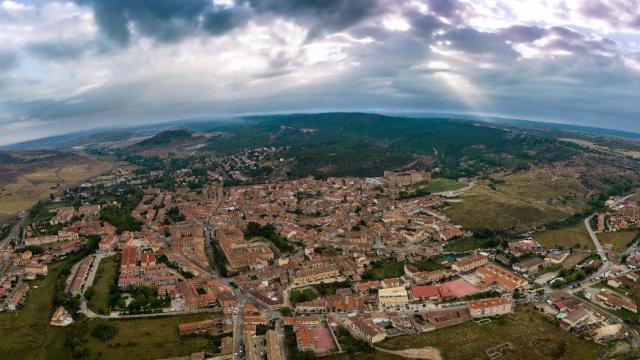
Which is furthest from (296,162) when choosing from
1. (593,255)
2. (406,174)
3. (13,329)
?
(13,329)

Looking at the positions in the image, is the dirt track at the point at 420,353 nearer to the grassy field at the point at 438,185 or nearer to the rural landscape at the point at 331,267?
the rural landscape at the point at 331,267

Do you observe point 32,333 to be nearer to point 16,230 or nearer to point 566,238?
point 16,230

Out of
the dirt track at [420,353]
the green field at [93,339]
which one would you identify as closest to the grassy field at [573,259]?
the dirt track at [420,353]

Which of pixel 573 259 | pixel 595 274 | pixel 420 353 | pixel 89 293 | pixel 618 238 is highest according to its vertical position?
pixel 618 238

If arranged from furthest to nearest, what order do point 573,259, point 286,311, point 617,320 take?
1. point 573,259
2. point 286,311
3. point 617,320

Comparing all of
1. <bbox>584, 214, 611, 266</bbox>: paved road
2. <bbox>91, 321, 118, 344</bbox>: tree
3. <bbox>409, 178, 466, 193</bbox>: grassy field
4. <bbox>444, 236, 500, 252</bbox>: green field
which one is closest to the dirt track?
<bbox>91, 321, 118, 344</bbox>: tree

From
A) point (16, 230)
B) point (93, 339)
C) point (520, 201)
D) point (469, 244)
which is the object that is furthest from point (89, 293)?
point (520, 201)
